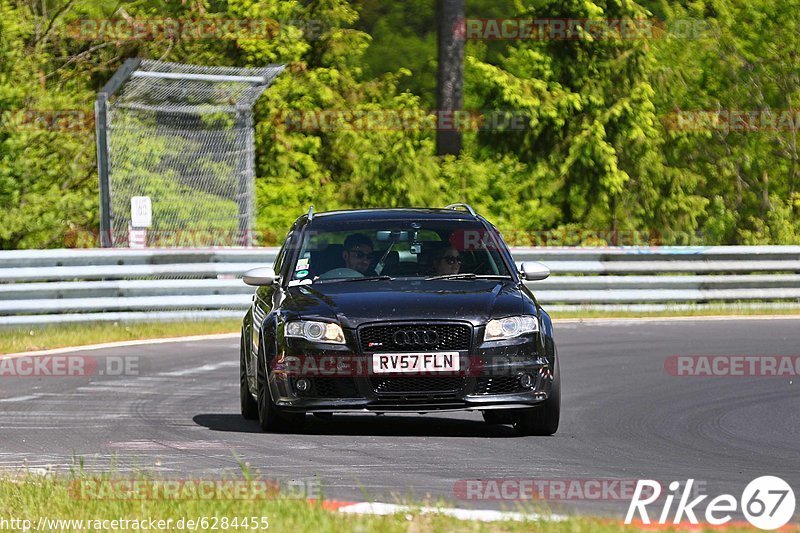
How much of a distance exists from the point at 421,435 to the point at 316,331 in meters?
0.98

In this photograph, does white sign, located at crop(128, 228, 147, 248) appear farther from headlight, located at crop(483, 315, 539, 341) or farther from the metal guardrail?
headlight, located at crop(483, 315, 539, 341)

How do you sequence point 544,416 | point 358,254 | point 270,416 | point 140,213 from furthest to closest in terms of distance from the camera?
point 140,213 < point 358,254 < point 270,416 < point 544,416

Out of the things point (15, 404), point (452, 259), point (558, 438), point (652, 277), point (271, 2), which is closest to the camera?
point (558, 438)

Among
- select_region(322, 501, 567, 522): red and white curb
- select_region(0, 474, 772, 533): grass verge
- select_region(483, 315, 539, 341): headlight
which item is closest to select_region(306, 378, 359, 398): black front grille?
select_region(483, 315, 539, 341): headlight

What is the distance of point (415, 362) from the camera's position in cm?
1045

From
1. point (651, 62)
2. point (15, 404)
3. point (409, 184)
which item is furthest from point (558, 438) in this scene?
point (651, 62)

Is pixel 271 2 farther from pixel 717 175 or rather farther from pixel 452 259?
pixel 452 259

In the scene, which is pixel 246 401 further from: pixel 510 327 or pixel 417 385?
pixel 510 327

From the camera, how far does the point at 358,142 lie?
33.6m

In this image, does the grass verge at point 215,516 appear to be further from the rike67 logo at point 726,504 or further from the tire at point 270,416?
the tire at point 270,416

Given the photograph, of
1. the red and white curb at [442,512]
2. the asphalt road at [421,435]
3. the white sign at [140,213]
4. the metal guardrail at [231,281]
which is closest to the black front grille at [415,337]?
the asphalt road at [421,435]

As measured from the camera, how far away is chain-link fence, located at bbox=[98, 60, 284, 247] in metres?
23.7

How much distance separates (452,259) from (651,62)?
24.6 m

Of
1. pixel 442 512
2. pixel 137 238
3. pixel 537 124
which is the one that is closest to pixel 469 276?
pixel 442 512
